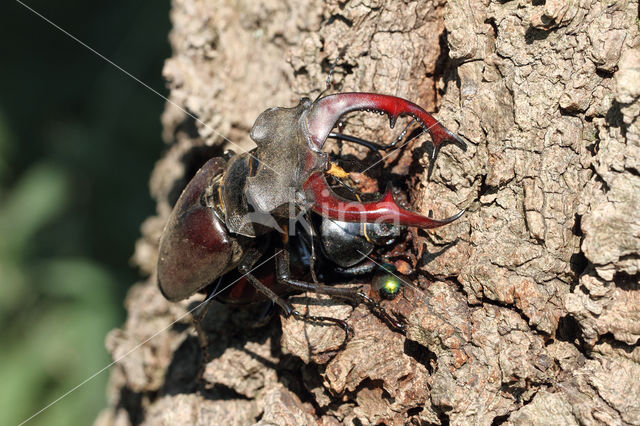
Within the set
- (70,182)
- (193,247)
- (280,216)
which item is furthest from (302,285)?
(70,182)

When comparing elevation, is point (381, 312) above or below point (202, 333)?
below

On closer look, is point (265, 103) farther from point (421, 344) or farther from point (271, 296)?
point (421, 344)

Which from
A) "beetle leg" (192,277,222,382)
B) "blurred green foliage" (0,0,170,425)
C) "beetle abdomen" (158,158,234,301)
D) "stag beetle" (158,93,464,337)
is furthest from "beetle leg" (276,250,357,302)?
"blurred green foliage" (0,0,170,425)

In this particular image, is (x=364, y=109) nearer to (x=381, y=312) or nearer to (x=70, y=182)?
(x=381, y=312)

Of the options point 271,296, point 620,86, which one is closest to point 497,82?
point 620,86

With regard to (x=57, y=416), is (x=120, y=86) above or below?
above

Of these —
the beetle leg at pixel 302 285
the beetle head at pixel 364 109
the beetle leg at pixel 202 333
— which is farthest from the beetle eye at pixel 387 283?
the beetle leg at pixel 202 333
